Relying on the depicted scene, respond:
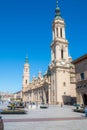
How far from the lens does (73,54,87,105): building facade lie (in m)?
48.3

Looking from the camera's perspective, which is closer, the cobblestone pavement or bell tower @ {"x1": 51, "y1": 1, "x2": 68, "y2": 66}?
the cobblestone pavement

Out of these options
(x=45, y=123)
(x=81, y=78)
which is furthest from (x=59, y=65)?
(x=45, y=123)

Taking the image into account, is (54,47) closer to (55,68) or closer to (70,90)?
(55,68)

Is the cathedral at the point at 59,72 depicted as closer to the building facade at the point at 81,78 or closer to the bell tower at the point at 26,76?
the building facade at the point at 81,78

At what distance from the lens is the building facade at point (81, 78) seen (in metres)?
48.3

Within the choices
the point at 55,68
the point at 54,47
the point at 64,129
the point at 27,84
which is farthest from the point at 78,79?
the point at 27,84

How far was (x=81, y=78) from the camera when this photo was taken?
165ft

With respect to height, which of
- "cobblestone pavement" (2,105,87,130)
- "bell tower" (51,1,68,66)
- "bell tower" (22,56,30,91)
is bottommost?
"cobblestone pavement" (2,105,87,130)

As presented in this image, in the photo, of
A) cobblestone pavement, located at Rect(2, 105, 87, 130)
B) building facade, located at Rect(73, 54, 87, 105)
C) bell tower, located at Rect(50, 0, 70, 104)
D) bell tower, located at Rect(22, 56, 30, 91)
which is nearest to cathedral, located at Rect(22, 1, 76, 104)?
bell tower, located at Rect(50, 0, 70, 104)

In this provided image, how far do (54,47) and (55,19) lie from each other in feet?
39.5

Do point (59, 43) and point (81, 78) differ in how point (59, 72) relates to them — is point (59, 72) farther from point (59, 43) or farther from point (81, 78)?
point (81, 78)

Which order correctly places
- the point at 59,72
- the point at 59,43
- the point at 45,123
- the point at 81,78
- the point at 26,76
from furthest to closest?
1. the point at 26,76
2. the point at 59,43
3. the point at 59,72
4. the point at 81,78
5. the point at 45,123

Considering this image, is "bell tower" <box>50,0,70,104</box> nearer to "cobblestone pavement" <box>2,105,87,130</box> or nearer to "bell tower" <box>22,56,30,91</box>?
"cobblestone pavement" <box>2,105,87,130</box>

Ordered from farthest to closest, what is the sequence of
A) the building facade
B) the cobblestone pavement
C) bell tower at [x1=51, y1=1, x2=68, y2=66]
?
bell tower at [x1=51, y1=1, x2=68, y2=66] < the building facade < the cobblestone pavement
